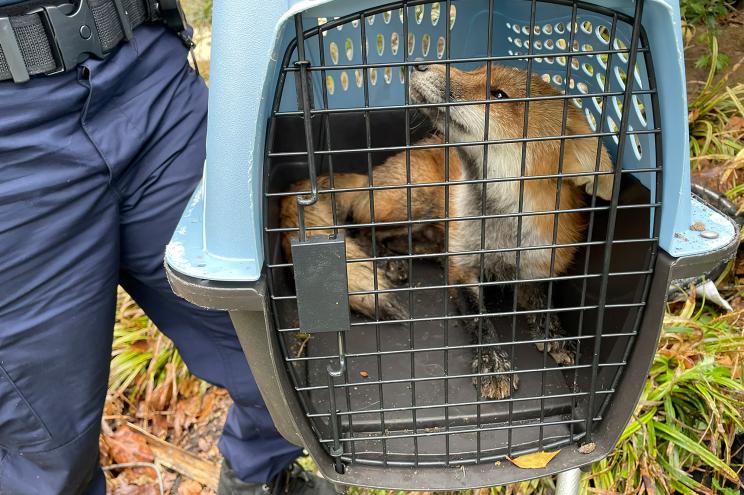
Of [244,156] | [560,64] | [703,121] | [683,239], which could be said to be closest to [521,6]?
A: [560,64]

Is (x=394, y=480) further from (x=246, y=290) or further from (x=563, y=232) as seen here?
(x=563, y=232)

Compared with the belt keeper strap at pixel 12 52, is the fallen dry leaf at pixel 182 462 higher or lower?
lower

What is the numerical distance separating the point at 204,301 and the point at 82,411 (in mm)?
871

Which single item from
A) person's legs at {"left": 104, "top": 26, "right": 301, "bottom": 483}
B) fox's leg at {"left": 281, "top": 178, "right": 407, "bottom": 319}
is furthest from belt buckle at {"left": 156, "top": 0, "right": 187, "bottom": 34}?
fox's leg at {"left": 281, "top": 178, "right": 407, "bottom": 319}

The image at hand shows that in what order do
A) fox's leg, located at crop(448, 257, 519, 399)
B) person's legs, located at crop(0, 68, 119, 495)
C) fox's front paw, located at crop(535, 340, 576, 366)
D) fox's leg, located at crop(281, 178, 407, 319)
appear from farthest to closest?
fox's leg, located at crop(281, 178, 407, 319), fox's front paw, located at crop(535, 340, 576, 366), fox's leg, located at crop(448, 257, 519, 399), person's legs, located at crop(0, 68, 119, 495)

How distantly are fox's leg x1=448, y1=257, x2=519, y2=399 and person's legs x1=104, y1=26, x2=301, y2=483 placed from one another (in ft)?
2.32

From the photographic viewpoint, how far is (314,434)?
51.1 inches

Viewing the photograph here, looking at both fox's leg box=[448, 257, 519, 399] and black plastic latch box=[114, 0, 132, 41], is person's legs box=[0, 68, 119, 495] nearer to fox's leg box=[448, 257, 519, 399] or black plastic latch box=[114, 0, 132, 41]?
black plastic latch box=[114, 0, 132, 41]

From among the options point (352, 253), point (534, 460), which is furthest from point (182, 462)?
point (534, 460)

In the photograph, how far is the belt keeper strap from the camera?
128 centimetres

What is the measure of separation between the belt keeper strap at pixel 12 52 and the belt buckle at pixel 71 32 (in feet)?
0.23

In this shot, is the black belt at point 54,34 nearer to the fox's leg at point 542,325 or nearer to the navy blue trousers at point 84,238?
the navy blue trousers at point 84,238

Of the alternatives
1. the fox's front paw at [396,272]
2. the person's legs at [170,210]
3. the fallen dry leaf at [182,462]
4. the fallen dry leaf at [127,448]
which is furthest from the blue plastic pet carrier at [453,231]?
the fallen dry leaf at [127,448]

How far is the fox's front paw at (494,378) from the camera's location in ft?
5.24
